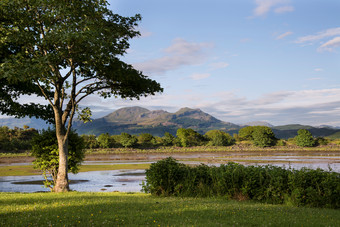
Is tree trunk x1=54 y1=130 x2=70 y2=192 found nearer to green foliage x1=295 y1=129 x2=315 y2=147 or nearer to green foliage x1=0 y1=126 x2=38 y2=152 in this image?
green foliage x1=0 y1=126 x2=38 y2=152

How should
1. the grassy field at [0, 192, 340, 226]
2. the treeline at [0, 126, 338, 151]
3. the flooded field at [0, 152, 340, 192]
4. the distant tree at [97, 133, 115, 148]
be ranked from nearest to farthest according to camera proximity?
the grassy field at [0, 192, 340, 226], the flooded field at [0, 152, 340, 192], the treeline at [0, 126, 338, 151], the distant tree at [97, 133, 115, 148]

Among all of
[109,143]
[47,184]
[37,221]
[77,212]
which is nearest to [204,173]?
[77,212]

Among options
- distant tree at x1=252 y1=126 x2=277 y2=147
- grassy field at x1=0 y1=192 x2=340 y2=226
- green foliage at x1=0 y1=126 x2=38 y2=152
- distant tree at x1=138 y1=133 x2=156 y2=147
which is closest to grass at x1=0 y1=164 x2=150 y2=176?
grassy field at x1=0 y1=192 x2=340 y2=226

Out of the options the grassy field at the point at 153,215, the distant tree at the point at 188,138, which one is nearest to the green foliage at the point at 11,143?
the distant tree at the point at 188,138

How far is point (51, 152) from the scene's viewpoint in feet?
64.7

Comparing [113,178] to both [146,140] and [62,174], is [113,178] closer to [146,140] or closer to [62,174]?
[62,174]

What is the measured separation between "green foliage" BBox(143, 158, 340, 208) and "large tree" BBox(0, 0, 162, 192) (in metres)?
6.52

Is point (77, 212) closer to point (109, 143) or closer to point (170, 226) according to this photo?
point (170, 226)

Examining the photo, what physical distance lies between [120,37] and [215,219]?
15751 millimetres

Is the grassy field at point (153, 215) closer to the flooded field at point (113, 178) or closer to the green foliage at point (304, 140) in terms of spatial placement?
the flooded field at point (113, 178)

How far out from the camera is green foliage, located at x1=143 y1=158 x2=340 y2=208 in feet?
43.4

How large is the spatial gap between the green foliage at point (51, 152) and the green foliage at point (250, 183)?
6.80 m

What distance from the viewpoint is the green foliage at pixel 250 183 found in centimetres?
1324

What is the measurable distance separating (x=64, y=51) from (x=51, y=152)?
7418mm
